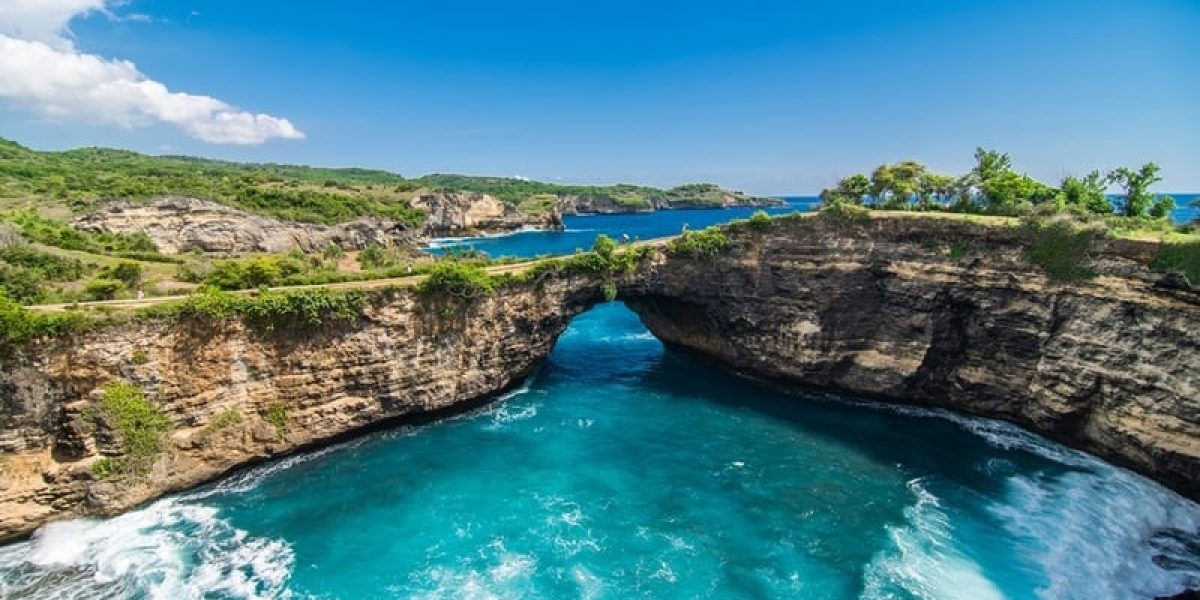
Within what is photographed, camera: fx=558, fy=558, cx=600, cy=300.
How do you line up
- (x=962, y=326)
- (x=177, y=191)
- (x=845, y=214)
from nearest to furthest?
(x=962, y=326), (x=845, y=214), (x=177, y=191)

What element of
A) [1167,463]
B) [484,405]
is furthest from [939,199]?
[484,405]

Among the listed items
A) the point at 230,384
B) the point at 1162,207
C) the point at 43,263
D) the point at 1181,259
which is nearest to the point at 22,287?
the point at 230,384

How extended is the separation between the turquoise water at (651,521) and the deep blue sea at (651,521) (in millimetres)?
95

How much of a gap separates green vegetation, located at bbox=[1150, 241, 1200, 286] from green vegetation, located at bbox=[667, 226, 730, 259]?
2281 centimetres

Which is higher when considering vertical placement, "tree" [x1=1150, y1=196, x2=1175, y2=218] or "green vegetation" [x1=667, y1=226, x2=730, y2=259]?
"tree" [x1=1150, y1=196, x2=1175, y2=218]

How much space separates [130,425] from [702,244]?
33809 millimetres

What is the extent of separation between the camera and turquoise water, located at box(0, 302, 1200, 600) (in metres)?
21.1

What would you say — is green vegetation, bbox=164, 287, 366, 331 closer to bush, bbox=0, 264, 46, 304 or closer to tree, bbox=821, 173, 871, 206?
bush, bbox=0, 264, 46, 304

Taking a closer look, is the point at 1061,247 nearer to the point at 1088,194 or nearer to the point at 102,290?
the point at 1088,194

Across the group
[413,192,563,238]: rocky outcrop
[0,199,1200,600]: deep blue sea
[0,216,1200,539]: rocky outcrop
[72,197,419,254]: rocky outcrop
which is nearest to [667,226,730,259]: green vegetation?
[0,216,1200,539]: rocky outcrop

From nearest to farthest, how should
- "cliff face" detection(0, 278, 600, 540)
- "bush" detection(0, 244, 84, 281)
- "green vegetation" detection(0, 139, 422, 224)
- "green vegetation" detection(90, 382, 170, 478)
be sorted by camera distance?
"cliff face" detection(0, 278, 600, 540)
"green vegetation" detection(90, 382, 170, 478)
"bush" detection(0, 244, 84, 281)
"green vegetation" detection(0, 139, 422, 224)

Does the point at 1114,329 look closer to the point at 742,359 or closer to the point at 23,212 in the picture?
the point at 742,359

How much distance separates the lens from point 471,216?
145375 millimetres

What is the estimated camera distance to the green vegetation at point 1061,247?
100.0 feet
